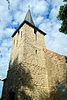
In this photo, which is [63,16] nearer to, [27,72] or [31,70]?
[31,70]

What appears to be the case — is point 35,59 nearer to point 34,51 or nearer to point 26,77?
point 34,51

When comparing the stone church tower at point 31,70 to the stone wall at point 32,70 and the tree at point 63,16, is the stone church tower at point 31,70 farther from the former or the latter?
the tree at point 63,16

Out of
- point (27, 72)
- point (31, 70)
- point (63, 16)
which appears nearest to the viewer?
point (63, 16)

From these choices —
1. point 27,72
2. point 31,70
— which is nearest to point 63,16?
point 31,70

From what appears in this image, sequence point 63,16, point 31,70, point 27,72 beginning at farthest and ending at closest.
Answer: point 31,70
point 27,72
point 63,16

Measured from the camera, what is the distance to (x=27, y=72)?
424 inches

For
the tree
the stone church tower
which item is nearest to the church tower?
the stone church tower

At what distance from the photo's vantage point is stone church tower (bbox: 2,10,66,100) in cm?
998

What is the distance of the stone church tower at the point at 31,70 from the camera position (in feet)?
32.8

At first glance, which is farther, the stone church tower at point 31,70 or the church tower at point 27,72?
the stone church tower at point 31,70

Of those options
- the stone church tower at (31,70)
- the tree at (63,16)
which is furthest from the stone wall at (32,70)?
the tree at (63,16)

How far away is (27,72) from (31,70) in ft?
1.91

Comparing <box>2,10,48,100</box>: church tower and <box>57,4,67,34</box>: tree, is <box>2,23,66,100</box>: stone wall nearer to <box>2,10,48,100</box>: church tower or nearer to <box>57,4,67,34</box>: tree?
<box>2,10,48,100</box>: church tower

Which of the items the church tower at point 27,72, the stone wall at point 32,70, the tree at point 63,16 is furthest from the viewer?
the stone wall at point 32,70
